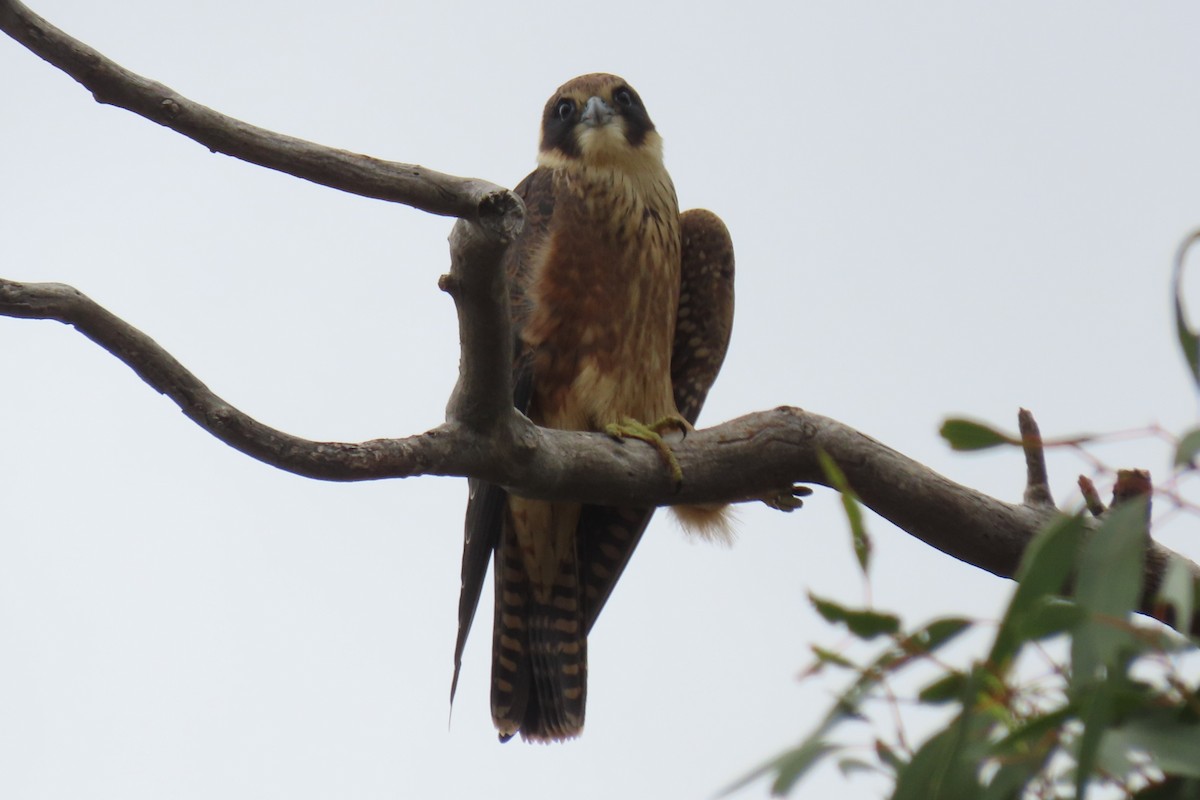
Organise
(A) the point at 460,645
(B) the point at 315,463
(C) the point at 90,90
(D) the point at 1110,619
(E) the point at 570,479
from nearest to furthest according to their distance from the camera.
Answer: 1. (D) the point at 1110,619
2. (C) the point at 90,90
3. (B) the point at 315,463
4. (E) the point at 570,479
5. (A) the point at 460,645

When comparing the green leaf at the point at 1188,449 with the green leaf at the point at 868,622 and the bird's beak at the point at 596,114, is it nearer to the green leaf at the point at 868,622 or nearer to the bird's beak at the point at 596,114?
the green leaf at the point at 868,622

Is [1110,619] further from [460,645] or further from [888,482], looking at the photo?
[460,645]

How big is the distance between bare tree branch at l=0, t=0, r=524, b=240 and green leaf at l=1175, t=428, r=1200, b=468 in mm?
1357

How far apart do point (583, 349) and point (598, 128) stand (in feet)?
2.58

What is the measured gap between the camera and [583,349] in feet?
11.7

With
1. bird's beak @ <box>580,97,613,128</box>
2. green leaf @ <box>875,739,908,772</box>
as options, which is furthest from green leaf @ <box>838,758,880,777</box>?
bird's beak @ <box>580,97,613,128</box>

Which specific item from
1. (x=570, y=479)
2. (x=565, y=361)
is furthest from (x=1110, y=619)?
(x=565, y=361)

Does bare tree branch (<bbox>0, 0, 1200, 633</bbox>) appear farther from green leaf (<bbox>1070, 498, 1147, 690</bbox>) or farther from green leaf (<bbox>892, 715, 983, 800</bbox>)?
A: green leaf (<bbox>892, 715, 983, 800</bbox>)

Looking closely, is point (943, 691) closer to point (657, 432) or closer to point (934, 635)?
point (934, 635)

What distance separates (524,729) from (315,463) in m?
1.84

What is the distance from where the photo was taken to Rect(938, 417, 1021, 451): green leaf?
4.88 feet

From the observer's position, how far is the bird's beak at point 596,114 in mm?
3990

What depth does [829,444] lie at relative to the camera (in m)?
2.82

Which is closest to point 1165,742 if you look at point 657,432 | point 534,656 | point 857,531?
point 857,531
